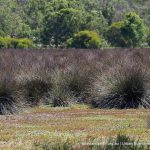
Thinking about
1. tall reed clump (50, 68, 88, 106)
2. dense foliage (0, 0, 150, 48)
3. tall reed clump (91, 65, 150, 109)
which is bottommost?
dense foliage (0, 0, 150, 48)

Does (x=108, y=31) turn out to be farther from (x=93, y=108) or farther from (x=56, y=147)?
(x=56, y=147)

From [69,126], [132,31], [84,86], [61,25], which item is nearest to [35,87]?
[84,86]

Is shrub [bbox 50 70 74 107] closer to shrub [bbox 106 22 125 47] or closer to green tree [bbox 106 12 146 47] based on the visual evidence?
green tree [bbox 106 12 146 47]

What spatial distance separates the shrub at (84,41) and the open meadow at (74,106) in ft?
117

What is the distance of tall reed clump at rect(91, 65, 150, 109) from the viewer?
19.1 metres

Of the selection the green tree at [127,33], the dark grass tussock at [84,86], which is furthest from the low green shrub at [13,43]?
the dark grass tussock at [84,86]

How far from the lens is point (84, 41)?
6181cm

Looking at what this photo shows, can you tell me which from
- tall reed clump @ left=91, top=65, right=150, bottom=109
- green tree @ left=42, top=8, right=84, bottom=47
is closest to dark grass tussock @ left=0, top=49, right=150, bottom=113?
tall reed clump @ left=91, top=65, right=150, bottom=109

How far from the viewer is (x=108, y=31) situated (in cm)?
6994

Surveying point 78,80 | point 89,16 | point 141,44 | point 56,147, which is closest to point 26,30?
point 89,16

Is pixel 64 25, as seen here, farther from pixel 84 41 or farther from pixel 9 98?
pixel 9 98

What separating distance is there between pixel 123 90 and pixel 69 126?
5.53m

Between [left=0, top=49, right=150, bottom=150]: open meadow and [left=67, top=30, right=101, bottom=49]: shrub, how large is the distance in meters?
35.7

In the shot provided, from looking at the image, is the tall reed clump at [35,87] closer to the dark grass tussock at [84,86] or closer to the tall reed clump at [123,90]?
the dark grass tussock at [84,86]
